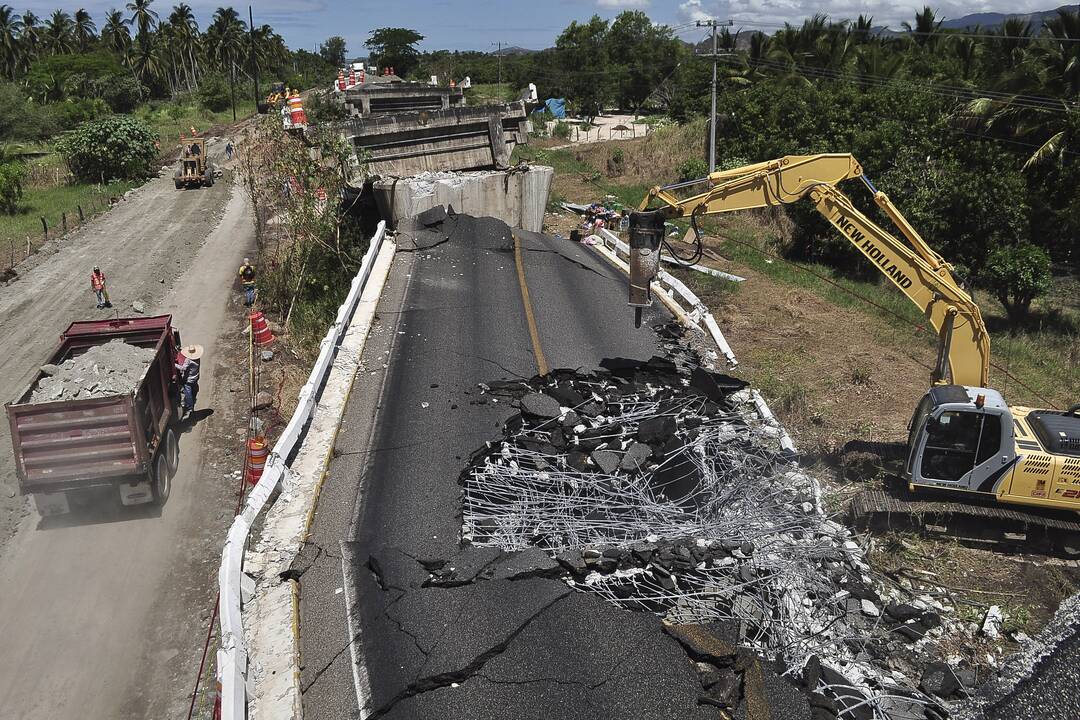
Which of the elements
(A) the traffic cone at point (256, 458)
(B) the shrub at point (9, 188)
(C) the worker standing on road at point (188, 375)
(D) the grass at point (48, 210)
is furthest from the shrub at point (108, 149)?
(A) the traffic cone at point (256, 458)

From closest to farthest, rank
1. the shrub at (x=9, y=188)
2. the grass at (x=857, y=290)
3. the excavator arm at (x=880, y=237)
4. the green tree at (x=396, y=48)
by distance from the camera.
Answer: the excavator arm at (x=880, y=237) → the grass at (x=857, y=290) → the shrub at (x=9, y=188) → the green tree at (x=396, y=48)

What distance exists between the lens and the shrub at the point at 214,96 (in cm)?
6831

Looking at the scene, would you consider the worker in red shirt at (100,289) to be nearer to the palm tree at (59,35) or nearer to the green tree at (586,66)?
the green tree at (586,66)

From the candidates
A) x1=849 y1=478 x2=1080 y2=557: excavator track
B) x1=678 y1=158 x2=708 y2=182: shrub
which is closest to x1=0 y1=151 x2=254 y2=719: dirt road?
x1=849 y1=478 x2=1080 y2=557: excavator track

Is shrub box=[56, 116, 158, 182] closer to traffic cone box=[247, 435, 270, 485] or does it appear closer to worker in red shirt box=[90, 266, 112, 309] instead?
worker in red shirt box=[90, 266, 112, 309]

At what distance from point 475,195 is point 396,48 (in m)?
106

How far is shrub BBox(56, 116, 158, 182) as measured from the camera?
35.6 meters

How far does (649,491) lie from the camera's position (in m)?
10.3

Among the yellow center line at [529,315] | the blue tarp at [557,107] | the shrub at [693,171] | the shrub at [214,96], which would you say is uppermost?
the shrub at [214,96]

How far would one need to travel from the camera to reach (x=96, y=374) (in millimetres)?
12242

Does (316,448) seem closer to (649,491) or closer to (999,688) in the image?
(649,491)

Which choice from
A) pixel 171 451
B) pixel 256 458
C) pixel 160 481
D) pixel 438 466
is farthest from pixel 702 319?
pixel 160 481

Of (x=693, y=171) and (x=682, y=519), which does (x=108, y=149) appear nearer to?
(x=693, y=171)

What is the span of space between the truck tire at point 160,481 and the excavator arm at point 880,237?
862cm
